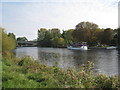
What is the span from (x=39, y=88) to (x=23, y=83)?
114 cm

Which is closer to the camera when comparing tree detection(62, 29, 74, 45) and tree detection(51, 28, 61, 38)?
tree detection(62, 29, 74, 45)

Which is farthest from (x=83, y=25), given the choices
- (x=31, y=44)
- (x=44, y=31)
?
(x=31, y=44)

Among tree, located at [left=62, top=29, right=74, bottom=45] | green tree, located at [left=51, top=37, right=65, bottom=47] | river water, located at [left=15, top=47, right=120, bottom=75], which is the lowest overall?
river water, located at [left=15, top=47, right=120, bottom=75]

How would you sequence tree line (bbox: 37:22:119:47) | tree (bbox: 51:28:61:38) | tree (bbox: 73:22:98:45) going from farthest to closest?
tree (bbox: 51:28:61:38) → tree (bbox: 73:22:98:45) → tree line (bbox: 37:22:119:47)

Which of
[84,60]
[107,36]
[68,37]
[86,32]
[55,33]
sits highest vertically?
[55,33]

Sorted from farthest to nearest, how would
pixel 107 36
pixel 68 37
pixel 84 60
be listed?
pixel 68 37, pixel 107 36, pixel 84 60

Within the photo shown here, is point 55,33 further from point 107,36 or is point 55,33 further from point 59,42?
point 107,36

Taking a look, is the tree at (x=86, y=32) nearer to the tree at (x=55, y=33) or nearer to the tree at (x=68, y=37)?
the tree at (x=68, y=37)

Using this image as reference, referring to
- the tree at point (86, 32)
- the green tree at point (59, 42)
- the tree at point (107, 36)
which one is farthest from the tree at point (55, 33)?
the tree at point (107, 36)

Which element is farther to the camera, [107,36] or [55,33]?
[55,33]

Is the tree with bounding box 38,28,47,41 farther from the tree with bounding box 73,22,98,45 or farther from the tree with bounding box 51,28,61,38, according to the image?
the tree with bounding box 73,22,98,45

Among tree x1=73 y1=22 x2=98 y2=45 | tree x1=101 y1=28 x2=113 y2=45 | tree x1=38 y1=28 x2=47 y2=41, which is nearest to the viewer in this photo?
tree x1=101 y1=28 x2=113 y2=45

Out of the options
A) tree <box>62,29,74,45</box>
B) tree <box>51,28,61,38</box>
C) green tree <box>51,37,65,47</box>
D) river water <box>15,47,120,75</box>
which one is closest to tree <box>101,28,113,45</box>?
tree <box>62,29,74,45</box>

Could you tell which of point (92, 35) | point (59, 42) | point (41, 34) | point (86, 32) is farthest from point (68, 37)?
point (41, 34)
